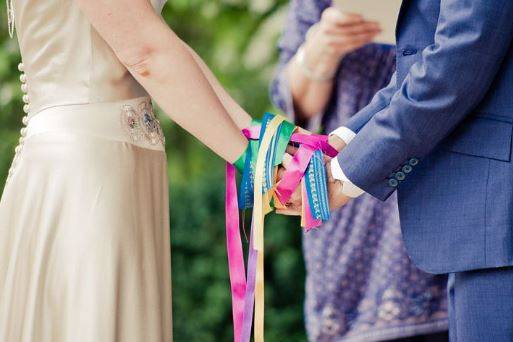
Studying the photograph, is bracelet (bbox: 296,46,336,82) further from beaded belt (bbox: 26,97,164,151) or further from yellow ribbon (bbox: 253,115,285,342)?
beaded belt (bbox: 26,97,164,151)

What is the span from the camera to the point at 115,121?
82.3 inches

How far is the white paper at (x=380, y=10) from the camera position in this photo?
2736mm

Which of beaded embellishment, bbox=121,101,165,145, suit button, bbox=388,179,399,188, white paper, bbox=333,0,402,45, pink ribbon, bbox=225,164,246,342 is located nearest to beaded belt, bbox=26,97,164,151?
beaded embellishment, bbox=121,101,165,145

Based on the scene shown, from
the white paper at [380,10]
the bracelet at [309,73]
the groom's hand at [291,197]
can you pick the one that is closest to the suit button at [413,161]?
the groom's hand at [291,197]

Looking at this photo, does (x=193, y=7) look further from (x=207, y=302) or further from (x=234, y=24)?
(x=207, y=302)

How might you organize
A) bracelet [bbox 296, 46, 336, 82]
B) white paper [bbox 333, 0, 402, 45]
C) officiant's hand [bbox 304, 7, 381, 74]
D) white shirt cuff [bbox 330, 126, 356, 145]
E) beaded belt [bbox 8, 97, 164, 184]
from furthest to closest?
bracelet [bbox 296, 46, 336, 82] < officiant's hand [bbox 304, 7, 381, 74] < white paper [bbox 333, 0, 402, 45] < white shirt cuff [bbox 330, 126, 356, 145] < beaded belt [bbox 8, 97, 164, 184]

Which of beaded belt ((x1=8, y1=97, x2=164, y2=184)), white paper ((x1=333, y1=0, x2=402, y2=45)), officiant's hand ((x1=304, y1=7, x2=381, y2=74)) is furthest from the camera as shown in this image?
officiant's hand ((x1=304, y1=7, x2=381, y2=74))

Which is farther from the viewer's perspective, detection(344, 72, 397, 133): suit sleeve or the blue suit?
detection(344, 72, 397, 133): suit sleeve

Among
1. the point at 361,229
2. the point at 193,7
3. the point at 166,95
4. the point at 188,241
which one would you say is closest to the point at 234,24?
the point at 193,7

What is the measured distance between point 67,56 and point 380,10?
39.4 inches

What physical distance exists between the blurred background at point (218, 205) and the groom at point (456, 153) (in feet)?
6.62

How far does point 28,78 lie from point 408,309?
1319mm

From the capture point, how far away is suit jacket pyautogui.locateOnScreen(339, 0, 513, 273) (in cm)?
196

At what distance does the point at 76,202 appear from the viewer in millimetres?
2045
